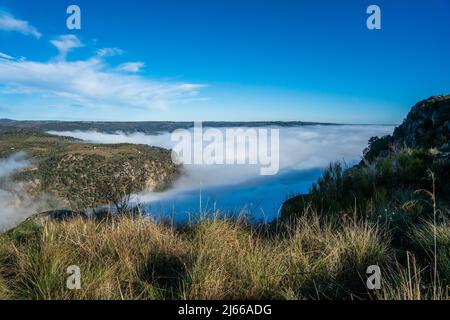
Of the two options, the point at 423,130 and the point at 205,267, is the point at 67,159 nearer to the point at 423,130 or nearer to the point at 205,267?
the point at 423,130

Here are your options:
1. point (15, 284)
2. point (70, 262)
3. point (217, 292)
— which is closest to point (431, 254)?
point (217, 292)

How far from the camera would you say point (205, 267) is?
3.65 metres

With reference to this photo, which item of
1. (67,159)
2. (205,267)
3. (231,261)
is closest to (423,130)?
(231,261)

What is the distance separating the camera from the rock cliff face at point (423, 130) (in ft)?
44.0

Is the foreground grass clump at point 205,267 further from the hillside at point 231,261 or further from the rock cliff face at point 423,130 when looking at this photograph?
the rock cliff face at point 423,130

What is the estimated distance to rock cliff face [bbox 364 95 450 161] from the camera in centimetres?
1340

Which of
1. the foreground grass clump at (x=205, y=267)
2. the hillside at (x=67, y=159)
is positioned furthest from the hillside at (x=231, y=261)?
the hillside at (x=67, y=159)

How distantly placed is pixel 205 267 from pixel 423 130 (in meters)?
15.5

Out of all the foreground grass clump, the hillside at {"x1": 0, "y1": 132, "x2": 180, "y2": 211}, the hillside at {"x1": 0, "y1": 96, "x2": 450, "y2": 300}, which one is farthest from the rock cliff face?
the hillside at {"x1": 0, "y1": 132, "x2": 180, "y2": 211}

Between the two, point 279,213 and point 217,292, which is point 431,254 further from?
point 279,213

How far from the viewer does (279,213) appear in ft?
24.9

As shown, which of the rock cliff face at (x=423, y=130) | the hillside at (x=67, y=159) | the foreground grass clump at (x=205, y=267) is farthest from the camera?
the hillside at (x=67, y=159)

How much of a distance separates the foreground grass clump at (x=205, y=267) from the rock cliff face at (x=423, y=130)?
9.35 metres
